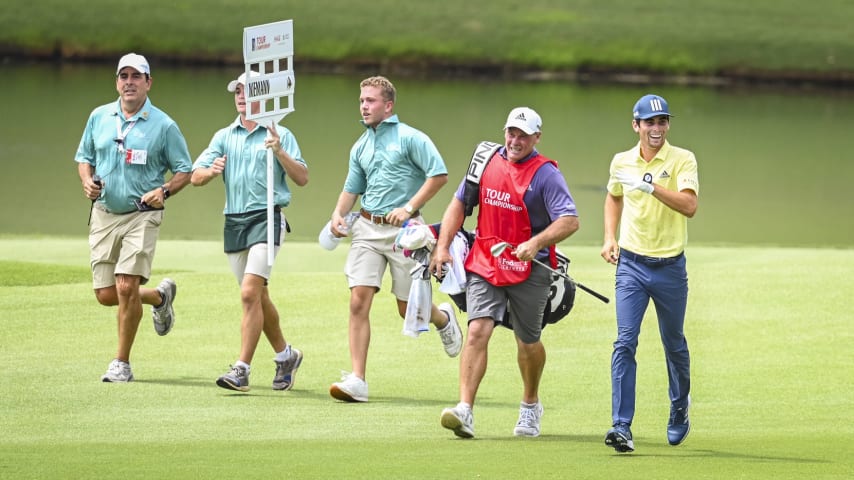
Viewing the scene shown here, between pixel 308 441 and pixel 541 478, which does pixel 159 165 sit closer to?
pixel 308 441

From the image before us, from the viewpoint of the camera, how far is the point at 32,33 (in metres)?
54.9

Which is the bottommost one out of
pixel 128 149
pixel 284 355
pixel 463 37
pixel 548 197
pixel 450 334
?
pixel 284 355

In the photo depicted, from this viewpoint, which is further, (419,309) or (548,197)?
(419,309)

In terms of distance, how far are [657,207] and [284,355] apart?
3041 mm

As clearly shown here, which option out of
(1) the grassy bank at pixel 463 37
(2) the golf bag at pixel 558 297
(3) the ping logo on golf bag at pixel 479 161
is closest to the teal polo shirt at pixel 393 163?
(2) the golf bag at pixel 558 297

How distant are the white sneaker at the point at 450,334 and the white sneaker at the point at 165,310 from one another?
2.05m

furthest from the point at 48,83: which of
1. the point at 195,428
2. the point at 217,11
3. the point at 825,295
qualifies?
the point at 195,428

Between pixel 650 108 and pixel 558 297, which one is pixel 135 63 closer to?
pixel 558 297

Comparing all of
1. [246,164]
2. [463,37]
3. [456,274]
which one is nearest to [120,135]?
[246,164]

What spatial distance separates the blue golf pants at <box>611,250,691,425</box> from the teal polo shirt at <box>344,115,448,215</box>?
196 cm

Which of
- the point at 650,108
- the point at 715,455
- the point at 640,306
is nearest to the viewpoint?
the point at 715,455

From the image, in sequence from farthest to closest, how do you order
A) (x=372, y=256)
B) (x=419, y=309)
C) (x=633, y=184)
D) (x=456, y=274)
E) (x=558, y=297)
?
(x=372, y=256)
(x=419, y=309)
(x=558, y=297)
(x=456, y=274)
(x=633, y=184)

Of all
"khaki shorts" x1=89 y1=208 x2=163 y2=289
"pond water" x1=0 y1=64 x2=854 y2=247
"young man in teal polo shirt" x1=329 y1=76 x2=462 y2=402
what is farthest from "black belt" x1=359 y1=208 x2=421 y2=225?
"pond water" x1=0 y1=64 x2=854 y2=247

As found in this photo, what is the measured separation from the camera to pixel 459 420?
7.60m
